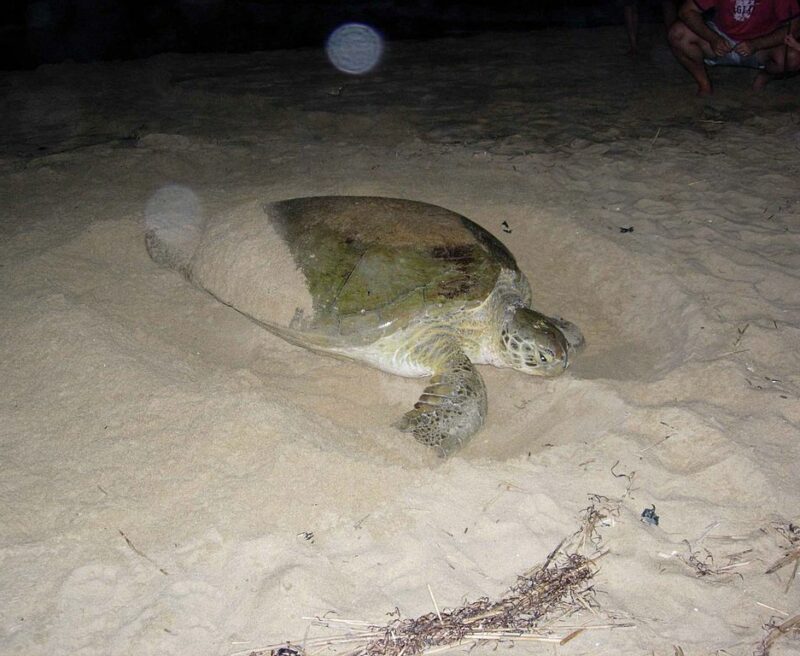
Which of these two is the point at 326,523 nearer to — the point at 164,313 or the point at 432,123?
the point at 164,313

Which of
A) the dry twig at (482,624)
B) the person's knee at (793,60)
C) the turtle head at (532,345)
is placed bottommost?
the dry twig at (482,624)

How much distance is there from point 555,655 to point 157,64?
9.33 metres

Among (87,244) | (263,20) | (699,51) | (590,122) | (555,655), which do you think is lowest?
(555,655)

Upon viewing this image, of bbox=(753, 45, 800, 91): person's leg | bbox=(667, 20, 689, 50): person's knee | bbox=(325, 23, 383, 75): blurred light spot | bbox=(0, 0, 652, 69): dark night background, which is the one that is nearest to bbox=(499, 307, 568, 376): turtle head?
bbox=(667, 20, 689, 50): person's knee

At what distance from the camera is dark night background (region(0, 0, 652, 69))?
1090 centimetres

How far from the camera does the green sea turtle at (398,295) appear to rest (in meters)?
3.04

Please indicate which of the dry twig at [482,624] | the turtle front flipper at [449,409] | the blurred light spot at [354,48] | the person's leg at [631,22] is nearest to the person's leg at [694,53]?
the person's leg at [631,22]

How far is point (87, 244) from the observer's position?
3.84 meters

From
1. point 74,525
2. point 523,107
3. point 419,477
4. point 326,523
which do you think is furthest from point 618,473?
point 523,107

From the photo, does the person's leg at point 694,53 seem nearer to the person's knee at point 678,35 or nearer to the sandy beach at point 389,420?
the person's knee at point 678,35

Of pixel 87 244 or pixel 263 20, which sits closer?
pixel 87 244

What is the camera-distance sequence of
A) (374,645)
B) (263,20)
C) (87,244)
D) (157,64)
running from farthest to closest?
(263,20) → (157,64) → (87,244) → (374,645)

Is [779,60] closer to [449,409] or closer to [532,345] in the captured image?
[532,345]

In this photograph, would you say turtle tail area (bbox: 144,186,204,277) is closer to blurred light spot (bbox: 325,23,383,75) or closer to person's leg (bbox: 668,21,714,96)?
blurred light spot (bbox: 325,23,383,75)
